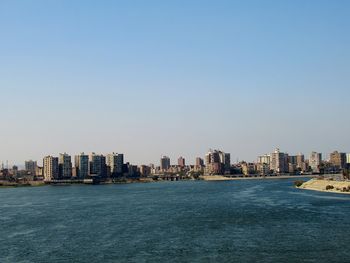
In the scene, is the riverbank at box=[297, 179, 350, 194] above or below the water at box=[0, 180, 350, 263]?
above

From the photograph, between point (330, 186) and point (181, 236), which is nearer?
point (181, 236)

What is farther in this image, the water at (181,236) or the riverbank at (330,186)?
the riverbank at (330,186)

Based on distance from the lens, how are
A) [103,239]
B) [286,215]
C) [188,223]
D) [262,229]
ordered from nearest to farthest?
[103,239], [262,229], [188,223], [286,215]

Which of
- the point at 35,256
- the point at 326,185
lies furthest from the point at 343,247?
the point at 326,185

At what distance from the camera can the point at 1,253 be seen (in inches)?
1793

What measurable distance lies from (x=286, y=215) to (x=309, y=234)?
19.4m

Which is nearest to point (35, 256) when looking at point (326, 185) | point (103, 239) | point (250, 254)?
point (103, 239)

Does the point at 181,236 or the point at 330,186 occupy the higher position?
the point at 330,186

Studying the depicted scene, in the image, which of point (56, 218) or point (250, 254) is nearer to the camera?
point (250, 254)

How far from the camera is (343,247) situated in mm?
43938

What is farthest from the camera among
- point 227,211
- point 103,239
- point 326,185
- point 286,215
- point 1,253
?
point 326,185

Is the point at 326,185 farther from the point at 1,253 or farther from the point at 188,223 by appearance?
the point at 1,253

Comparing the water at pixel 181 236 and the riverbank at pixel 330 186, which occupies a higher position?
the riverbank at pixel 330 186

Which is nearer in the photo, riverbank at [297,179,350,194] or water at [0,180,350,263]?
water at [0,180,350,263]
